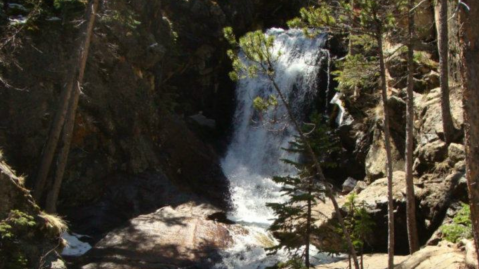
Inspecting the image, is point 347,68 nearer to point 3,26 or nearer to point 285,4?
point 3,26

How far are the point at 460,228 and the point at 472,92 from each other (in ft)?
15.2

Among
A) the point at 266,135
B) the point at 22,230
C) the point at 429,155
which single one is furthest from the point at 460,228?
the point at 266,135

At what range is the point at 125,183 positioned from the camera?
17.8 m

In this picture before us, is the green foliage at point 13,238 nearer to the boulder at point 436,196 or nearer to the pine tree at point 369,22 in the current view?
the pine tree at point 369,22

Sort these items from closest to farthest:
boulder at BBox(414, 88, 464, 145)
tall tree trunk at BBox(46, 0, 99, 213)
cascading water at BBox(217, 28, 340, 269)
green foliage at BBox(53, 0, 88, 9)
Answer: tall tree trunk at BBox(46, 0, 99, 213)
boulder at BBox(414, 88, 464, 145)
green foliage at BBox(53, 0, 88, 9)
cascading water at BBox(217, 28, 340, 269)

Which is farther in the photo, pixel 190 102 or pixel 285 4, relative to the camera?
pixel 285 4

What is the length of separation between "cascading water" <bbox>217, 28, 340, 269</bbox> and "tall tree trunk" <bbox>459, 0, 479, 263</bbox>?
11182mm

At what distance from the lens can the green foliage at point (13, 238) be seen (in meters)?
9.38

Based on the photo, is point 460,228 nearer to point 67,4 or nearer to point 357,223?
point 357,223

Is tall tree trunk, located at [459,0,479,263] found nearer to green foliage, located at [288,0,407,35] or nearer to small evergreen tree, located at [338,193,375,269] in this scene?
green foliage, located at [288,0,407,35]

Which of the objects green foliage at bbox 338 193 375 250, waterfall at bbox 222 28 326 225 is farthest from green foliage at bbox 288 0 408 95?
waterfall at bbox 222 28 326 225

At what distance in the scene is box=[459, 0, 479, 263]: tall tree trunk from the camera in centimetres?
704

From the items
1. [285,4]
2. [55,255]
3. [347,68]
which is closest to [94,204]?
[55,255]

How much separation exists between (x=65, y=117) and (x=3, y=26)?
121 inches
